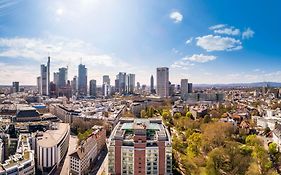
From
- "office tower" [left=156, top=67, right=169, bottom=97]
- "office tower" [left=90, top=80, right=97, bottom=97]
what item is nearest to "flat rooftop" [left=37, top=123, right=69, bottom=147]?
"office tower" [left=156, top=67, right=169, bottom=97]

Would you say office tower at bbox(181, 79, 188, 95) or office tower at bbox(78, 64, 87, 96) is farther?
office tower at bbox(78, 64, 87, 96)

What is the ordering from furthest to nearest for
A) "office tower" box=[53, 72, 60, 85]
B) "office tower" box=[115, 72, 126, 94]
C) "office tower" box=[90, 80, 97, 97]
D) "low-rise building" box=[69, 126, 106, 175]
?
"office tower" box=[115, 72, 126, 94]
"office tower" box=[90, 80, 97, 97]
"office tower" box=[53, 72, 60, 85]
"low-rise building" box=[69, 126, 106, 175]

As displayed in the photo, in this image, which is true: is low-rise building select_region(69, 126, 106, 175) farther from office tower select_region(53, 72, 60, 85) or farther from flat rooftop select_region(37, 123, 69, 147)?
office tower select_region(53, 72, 60, 85)

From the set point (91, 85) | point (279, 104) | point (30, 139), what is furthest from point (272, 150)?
point (91, 85)

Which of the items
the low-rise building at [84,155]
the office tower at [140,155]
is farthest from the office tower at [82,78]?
the office tower at [140,155]

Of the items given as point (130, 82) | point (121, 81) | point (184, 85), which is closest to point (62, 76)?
point (121, 81)

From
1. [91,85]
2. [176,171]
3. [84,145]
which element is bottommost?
[176,171]

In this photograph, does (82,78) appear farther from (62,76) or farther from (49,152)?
(49,152)

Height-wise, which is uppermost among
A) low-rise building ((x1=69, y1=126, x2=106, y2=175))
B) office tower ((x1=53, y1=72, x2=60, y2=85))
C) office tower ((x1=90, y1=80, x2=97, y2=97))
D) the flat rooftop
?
office tower ((x1=53, y1=72, x2=60, y2=85))

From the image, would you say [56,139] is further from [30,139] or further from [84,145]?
[84,145]
